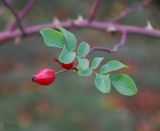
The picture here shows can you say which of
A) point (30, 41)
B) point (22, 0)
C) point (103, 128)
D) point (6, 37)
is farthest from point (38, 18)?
point (6, 37)

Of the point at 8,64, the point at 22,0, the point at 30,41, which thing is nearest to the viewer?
the point at 22,0

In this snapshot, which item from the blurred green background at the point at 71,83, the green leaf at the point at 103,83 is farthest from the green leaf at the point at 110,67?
the blurred green background at the point at 71,83

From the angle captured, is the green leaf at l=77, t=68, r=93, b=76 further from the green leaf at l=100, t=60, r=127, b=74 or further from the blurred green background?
the blurred green background

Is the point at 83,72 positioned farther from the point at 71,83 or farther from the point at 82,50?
the point at 71,83

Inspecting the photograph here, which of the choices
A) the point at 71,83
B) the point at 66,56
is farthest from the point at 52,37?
the point at 71,83

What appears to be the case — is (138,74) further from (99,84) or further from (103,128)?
(99,84)

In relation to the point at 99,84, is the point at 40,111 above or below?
below

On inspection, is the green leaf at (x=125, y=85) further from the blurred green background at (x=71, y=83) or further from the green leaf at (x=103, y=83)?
the blurred green background at (x=71, y=83)
